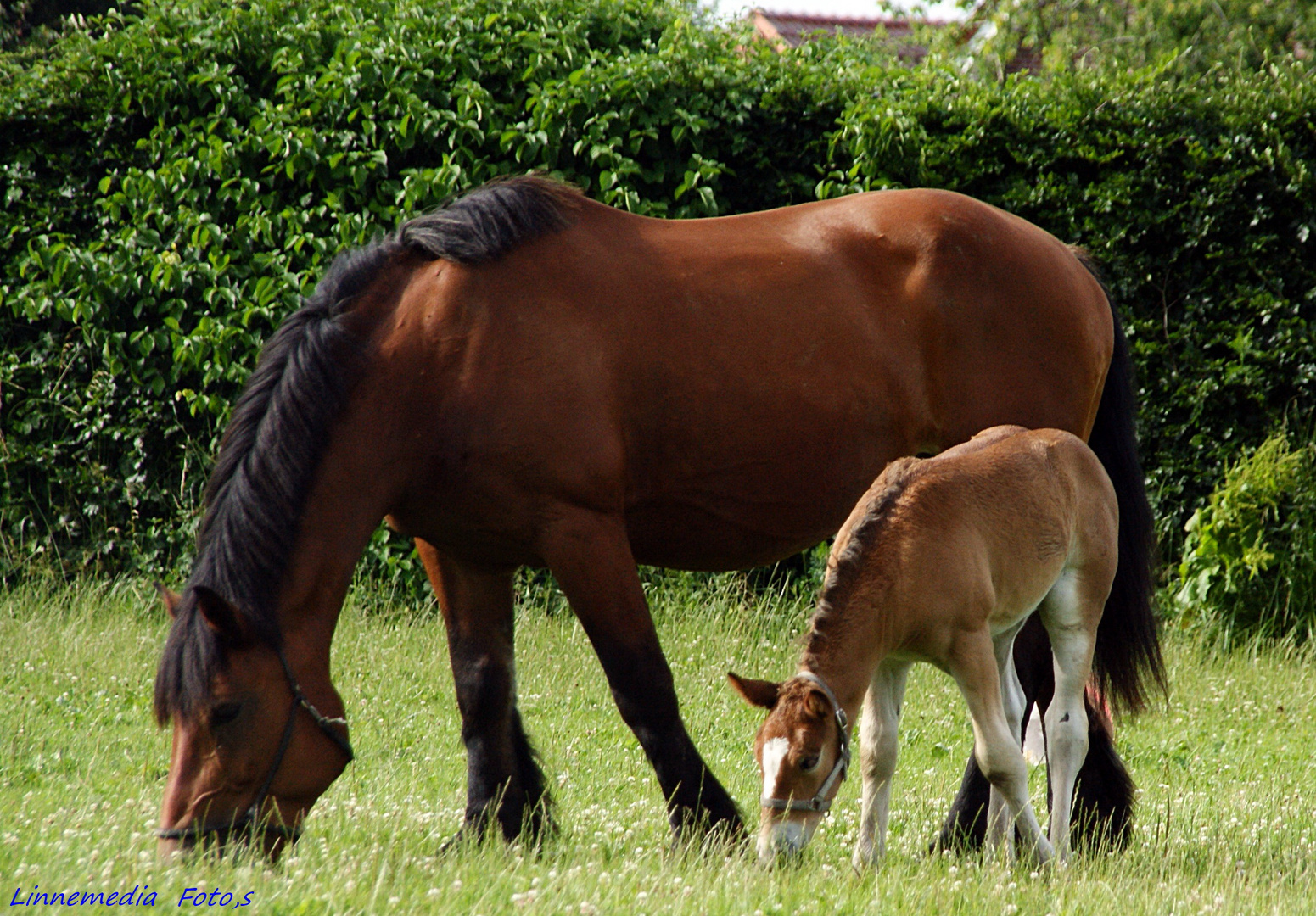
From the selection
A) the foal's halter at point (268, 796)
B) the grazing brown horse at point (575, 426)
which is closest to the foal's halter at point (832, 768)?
the grazing brown horse at point (575, 426)

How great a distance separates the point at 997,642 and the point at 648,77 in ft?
13.8

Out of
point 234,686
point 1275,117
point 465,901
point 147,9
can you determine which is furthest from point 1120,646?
point 147,9

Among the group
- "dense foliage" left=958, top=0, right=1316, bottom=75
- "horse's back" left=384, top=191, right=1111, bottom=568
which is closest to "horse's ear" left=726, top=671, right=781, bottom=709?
"horse's back" left=384, top=191, right=1111, bottom=568

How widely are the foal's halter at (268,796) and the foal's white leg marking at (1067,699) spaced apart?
2193 mm

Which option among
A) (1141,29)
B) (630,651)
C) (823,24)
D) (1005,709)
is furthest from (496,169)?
(823,24)

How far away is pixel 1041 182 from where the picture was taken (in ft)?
22.9

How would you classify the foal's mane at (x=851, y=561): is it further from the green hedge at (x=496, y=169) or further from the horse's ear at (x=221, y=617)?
the green hedge at (x=496, y=169)

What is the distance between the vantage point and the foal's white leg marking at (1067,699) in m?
3.88

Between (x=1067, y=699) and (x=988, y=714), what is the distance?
49 cm

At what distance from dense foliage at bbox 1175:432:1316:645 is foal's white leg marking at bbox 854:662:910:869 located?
3.88 m

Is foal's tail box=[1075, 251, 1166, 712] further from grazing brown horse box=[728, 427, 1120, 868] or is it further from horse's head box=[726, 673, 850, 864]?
horse's head box=[726, 673, 850, 864]

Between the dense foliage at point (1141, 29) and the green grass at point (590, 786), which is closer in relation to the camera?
the green grass at point (590, 786)

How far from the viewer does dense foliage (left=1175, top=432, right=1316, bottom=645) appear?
22.4ft

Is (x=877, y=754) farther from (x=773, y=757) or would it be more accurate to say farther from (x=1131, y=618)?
(x=1131, y=618)
